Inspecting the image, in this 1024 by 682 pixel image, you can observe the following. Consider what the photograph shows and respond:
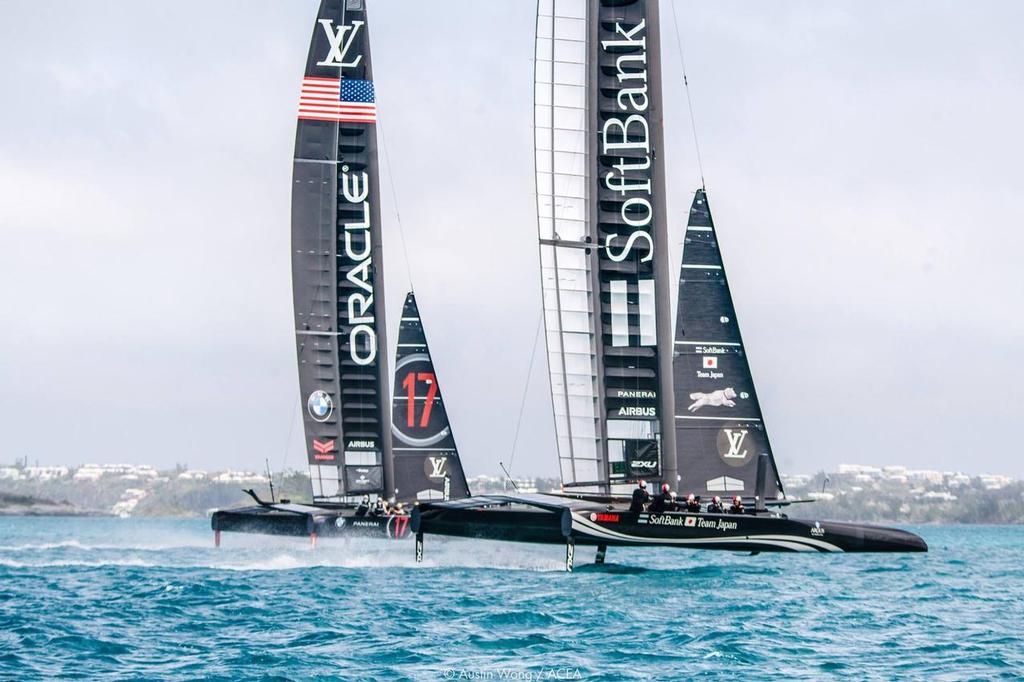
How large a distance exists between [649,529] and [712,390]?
4.56 metres

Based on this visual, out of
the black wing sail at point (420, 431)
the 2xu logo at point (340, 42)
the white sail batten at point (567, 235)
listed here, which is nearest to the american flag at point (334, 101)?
the 2xu logo at point (340, 42)

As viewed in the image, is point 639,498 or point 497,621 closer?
point 497,621

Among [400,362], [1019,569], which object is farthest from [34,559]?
[1019,569]

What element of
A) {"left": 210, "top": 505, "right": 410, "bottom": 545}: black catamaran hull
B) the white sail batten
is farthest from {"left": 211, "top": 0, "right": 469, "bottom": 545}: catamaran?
the white sail batten

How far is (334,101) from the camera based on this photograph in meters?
37.5

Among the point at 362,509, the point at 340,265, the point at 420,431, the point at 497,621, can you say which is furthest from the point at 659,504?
the point at 340,265

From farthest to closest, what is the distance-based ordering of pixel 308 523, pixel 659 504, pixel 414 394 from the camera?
1. pixel 414 394
2. pixel 308 523
3. pixel 659 504

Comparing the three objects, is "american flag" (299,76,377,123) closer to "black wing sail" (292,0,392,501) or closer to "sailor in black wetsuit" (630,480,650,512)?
"black wing sail" (292,0,392,501)

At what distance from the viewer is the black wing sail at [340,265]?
37094 mm

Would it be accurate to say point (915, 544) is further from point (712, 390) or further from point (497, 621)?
point (497, 621)

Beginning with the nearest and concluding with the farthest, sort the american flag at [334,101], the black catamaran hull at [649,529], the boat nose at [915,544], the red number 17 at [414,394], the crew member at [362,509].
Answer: the black catamaran hull at [649,529] → the boat nose at [915,544] → the crew member at [362,509] → the american flag at [334,101] → the red number 17 at [414,394]

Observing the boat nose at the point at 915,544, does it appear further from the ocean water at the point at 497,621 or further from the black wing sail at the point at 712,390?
the black wing sail at the point at 712,390

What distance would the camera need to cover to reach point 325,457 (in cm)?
3788

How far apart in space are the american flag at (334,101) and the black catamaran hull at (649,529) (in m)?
16.1
